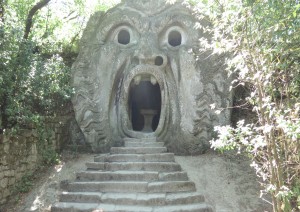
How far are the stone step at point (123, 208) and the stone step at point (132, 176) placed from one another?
2.26 feet

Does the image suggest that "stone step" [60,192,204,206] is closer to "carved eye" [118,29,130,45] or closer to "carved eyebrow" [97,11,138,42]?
"carved eyebrow" [97,11,138,42]

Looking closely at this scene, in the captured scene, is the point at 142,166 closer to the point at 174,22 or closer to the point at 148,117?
the point at 148,117

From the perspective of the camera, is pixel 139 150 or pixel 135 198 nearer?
pixel 135 198

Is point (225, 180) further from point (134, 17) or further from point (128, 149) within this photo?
point (134, 17)

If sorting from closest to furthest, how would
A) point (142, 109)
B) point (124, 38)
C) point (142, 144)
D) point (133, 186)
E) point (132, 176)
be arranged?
1. point (133, 186)
2. point (132, 176)
3. point (142, 144)
4. point (124, 38)
5. point (142, 109)

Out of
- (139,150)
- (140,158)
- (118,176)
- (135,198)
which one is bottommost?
(135,198)

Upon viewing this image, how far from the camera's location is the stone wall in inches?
238

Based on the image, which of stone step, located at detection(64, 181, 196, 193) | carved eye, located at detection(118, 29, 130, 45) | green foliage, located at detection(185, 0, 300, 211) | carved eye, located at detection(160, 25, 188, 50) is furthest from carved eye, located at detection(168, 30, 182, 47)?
green foliage, located at detection(185, 0, 300, 211)

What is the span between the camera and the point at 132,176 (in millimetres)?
6133

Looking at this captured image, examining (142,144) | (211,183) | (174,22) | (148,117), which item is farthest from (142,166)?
(174,22)

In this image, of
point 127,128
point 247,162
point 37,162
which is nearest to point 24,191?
point 37,162

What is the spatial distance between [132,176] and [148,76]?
2.56m

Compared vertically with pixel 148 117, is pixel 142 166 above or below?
below

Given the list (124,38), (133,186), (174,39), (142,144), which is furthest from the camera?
(124,38)
